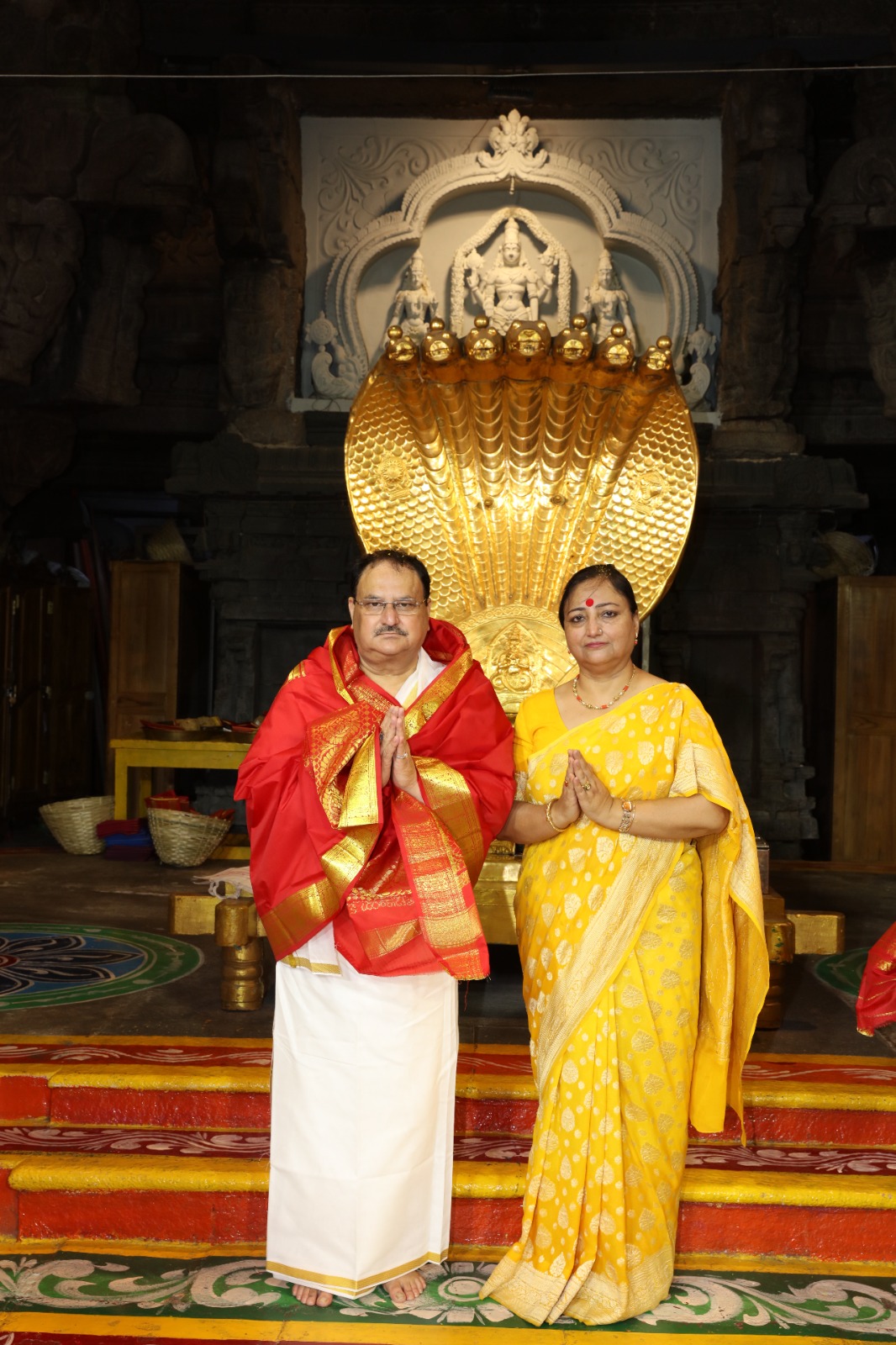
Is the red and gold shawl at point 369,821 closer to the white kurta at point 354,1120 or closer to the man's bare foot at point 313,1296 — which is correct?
the white kurta at point 354,1120

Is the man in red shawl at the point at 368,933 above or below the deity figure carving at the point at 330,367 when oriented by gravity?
below

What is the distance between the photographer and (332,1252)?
225 centimetres

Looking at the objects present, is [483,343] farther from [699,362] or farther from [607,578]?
[699,362]

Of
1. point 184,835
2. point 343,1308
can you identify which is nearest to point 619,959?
point 343,1308

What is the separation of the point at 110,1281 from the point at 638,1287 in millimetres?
1056

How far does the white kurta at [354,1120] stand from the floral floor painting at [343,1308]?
0.08 metres

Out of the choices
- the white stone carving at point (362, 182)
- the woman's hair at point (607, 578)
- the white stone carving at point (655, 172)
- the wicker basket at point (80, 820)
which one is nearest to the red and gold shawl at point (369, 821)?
the woman's hair at point (607, 578)

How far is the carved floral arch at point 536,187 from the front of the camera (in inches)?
253

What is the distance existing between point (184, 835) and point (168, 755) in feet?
1.68

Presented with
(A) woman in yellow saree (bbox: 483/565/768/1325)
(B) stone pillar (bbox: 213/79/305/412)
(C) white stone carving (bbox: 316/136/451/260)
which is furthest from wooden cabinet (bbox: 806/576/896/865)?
(A) woman in yellow saree (bbox: 483/565/768/1325)

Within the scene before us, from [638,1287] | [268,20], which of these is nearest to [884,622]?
[268,20]

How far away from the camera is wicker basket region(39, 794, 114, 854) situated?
6434mm

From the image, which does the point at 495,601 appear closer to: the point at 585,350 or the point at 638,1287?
the point at 585,350

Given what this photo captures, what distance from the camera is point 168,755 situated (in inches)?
242
